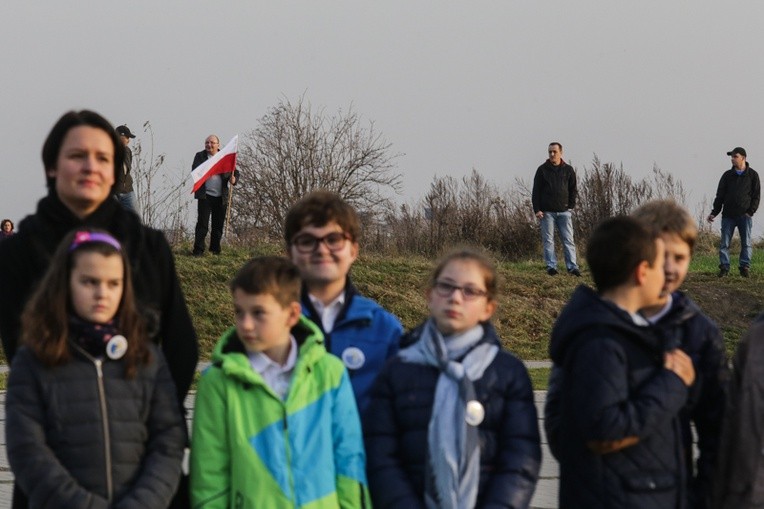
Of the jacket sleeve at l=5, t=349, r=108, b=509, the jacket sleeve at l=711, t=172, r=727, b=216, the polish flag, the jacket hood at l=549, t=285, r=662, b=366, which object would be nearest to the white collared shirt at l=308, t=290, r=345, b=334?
the jacket hood at l=549, t=285, r=662, b=366

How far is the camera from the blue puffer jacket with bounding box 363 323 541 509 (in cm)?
355

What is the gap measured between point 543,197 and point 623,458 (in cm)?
1485

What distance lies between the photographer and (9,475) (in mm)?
6699

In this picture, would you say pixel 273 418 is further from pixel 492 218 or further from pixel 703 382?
pixel 492 218

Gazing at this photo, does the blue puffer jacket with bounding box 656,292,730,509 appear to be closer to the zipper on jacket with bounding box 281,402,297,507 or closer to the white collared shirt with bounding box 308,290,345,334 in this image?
the white collared shirt with bounding box 308,290,345,334

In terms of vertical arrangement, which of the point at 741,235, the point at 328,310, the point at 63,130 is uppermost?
the point at 741,235

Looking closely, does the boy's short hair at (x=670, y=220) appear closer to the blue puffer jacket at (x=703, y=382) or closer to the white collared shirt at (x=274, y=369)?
the blue puffer jacket at (x=703, y=382)

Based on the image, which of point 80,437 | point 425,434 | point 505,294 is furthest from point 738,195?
point 80,437

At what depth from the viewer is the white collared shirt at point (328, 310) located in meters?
3.92

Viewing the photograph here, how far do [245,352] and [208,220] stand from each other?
14.9 m

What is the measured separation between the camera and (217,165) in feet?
58.4

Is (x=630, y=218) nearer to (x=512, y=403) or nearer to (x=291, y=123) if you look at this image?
(x=512, y=403)

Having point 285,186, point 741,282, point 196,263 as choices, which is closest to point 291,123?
point 285,186

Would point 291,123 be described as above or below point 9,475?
above
